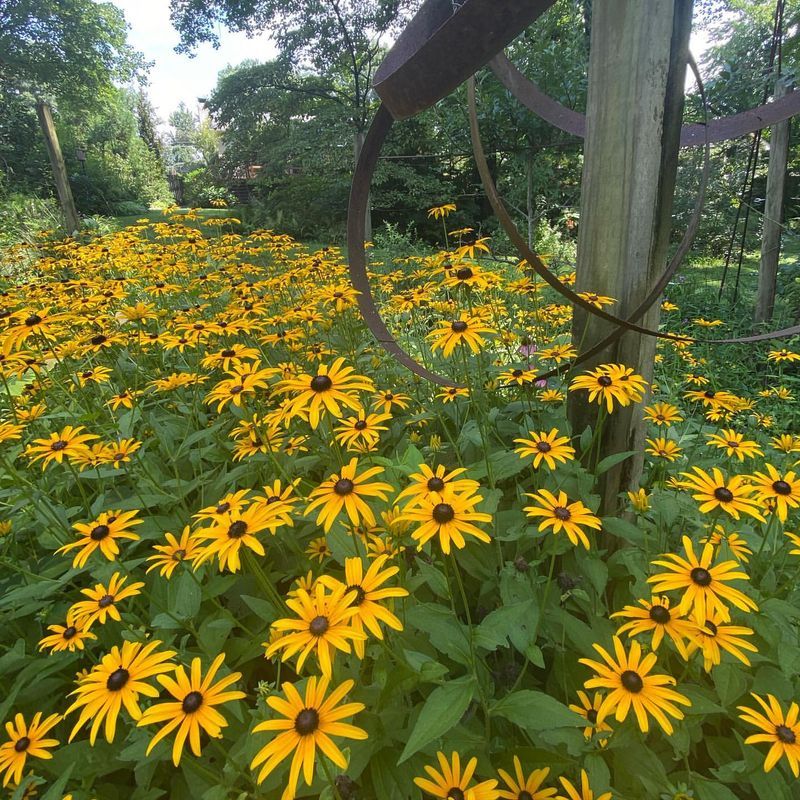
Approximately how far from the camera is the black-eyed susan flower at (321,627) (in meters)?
0.80

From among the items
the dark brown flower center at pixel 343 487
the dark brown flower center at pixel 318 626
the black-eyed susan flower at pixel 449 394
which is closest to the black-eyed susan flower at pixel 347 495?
the dark brown flower center at pixel 343 487

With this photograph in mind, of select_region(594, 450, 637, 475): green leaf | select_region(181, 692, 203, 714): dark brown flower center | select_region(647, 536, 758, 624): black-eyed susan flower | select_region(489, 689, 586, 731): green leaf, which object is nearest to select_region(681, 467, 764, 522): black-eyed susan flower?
select_region(647, 536, 758, 624): black-eyed susan flower

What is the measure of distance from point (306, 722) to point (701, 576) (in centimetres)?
77

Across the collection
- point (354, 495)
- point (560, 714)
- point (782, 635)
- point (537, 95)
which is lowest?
point (782, 635)

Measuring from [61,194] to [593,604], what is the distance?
11745 millimetres

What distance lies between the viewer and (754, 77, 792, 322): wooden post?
16.3 ft

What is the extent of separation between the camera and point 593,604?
1.34 m

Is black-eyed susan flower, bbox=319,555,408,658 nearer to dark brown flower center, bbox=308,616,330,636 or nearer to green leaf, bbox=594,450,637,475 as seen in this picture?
dark brown flower center, bbox=308,616,330,636

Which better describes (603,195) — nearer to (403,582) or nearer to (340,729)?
(403,582)

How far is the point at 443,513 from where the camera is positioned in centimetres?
98

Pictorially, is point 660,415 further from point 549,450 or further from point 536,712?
point 536,712

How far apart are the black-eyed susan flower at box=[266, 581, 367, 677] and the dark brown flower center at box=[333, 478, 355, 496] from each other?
22cm

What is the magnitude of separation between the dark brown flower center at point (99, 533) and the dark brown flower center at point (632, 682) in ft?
4.10

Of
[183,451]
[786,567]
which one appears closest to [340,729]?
[183,451]
